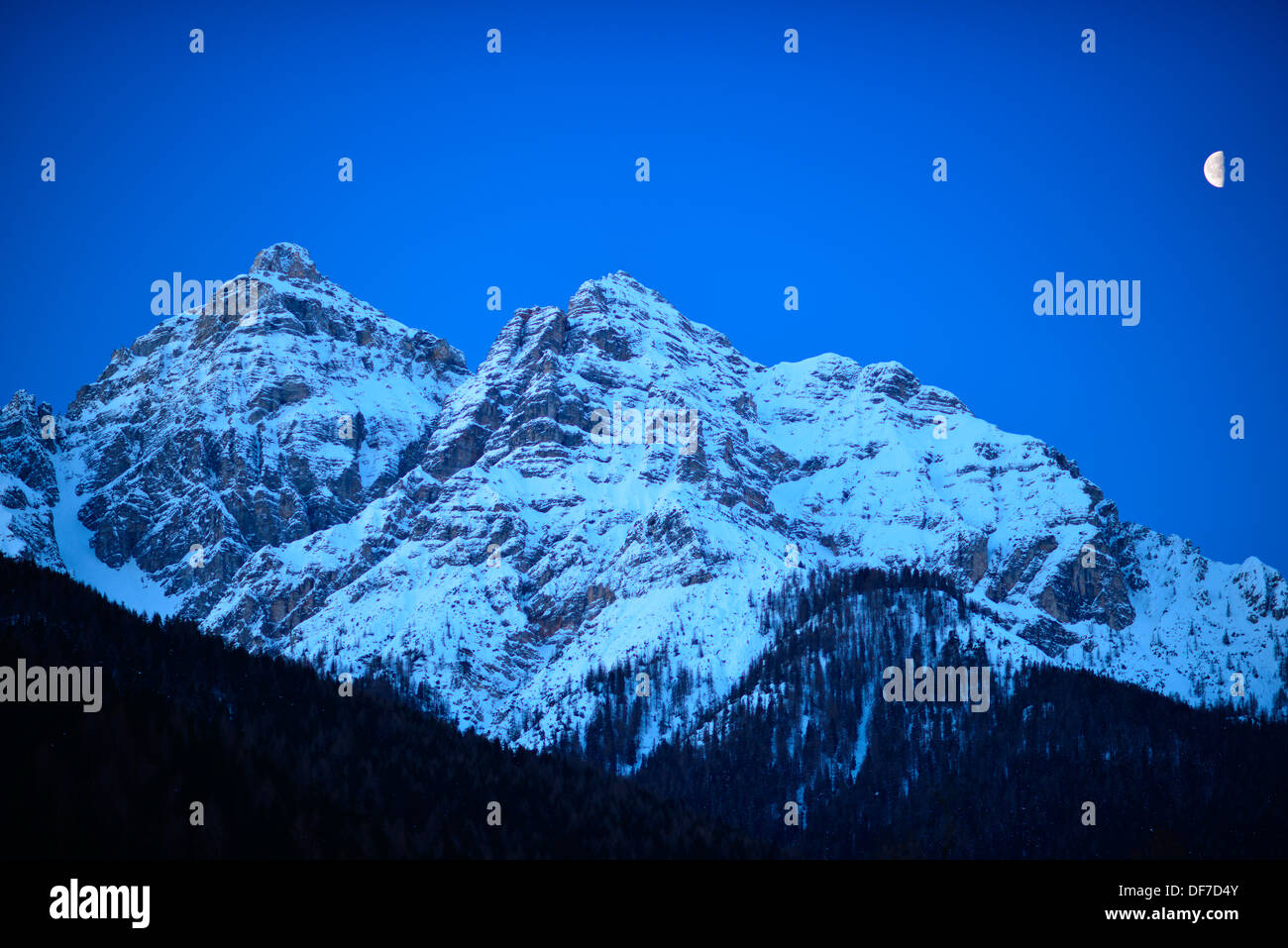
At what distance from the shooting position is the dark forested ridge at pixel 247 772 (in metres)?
92.2

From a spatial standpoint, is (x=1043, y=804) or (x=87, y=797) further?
(x=1043, y=804)

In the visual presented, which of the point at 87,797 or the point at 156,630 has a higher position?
the point at 156,630

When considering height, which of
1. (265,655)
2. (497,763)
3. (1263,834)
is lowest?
(1263,834)

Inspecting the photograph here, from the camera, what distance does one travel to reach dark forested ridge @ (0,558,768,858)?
92250 mm

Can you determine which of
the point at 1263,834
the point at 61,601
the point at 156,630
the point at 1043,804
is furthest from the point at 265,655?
the point at 1263,834

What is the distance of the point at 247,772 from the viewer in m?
110

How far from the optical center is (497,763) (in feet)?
474
